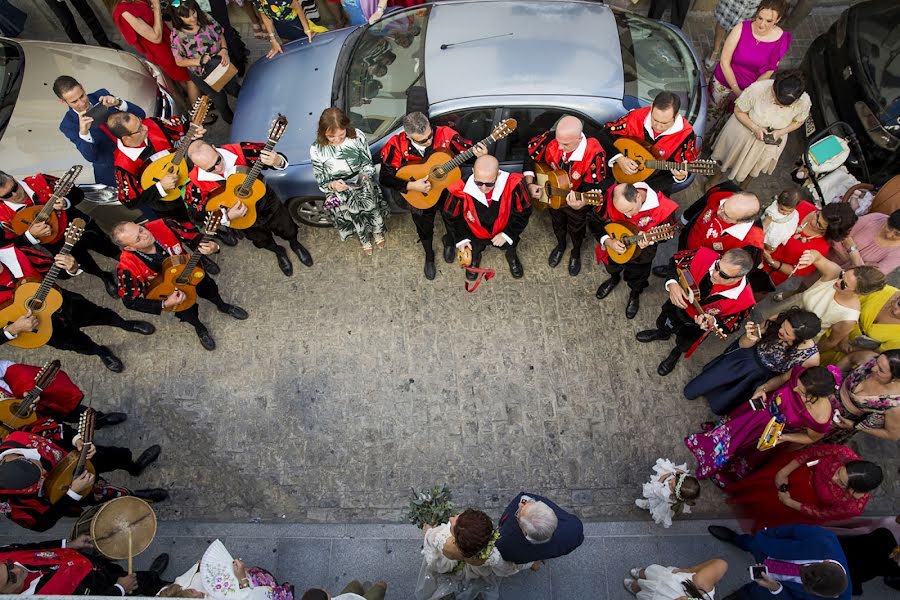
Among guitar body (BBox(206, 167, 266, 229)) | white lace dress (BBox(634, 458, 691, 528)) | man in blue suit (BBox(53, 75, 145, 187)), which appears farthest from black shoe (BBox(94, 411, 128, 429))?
white lace dress (BBox(634, 458, 691, 528))

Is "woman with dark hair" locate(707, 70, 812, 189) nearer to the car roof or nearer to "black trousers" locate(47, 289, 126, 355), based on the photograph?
the car roof

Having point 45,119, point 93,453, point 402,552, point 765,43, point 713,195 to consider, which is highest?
point 45,119

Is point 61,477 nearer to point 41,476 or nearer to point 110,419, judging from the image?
point 41,476

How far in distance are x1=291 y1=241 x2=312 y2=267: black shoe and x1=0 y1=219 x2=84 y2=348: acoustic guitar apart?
6.06ft

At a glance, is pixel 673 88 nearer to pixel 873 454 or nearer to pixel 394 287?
pixel 394 287

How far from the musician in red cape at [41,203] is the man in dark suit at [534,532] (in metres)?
4.37

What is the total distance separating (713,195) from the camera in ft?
16.5

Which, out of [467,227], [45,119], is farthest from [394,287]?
[45,119]

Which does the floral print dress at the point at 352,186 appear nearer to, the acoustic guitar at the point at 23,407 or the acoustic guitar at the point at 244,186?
the acoustic guitar at the point at 244,186

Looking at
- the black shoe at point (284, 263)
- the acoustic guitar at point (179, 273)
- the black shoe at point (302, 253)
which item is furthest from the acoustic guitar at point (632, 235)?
the acoustic guitar at point (179, 273)

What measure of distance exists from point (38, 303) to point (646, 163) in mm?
5059

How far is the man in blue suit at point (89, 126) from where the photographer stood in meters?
5.00

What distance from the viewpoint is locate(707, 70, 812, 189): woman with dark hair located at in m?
5.11

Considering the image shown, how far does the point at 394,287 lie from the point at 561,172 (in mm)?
2034
